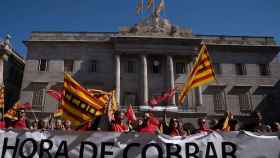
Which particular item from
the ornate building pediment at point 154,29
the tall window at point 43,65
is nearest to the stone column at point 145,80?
the ornate building pediment at point 154,29

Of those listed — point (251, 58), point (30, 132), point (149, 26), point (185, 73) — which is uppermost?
point (149, 26)

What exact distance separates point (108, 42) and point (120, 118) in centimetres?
2336

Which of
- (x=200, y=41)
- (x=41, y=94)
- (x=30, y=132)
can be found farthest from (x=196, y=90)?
(x=30, y=132)

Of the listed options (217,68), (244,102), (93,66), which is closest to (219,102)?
(244,102)

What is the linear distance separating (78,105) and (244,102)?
25009 mm

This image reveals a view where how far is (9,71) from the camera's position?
3077cm

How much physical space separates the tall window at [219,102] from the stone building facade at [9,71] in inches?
899

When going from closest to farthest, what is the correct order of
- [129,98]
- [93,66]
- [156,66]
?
[129,98], [93,66], [156,66]

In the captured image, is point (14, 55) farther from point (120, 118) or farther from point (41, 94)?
point (120, 118)

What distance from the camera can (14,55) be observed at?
32062mm

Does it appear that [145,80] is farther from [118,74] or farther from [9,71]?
[9,71]

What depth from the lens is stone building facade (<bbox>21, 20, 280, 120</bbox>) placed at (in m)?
28.6

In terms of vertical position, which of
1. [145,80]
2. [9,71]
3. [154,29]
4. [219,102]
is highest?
[154,29]

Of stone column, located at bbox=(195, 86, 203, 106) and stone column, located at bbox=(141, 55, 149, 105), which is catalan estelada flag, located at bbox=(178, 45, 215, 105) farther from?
stone column, located at bbox=(195, 86, 203, 106)
